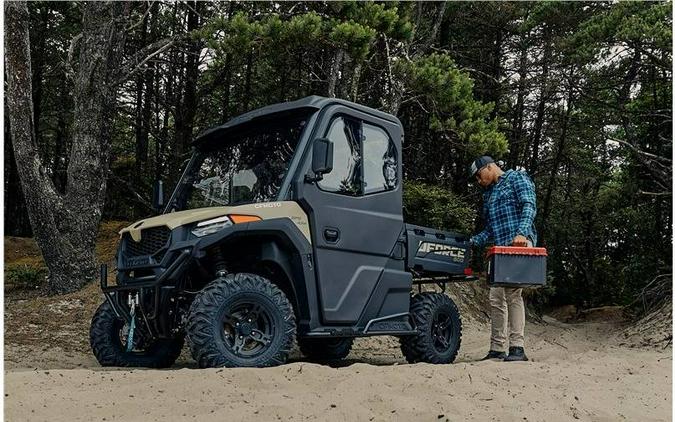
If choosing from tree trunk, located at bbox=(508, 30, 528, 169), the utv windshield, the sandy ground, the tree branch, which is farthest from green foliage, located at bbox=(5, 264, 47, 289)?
tree trunk, located at bbox=(508, 30, 528, 169)

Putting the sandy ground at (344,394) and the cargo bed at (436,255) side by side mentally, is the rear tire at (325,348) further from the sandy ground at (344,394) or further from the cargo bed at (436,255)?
the sandy ground at (344,394)

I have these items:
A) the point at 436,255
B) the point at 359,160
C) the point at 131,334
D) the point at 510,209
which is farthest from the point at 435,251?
the point at 131,334

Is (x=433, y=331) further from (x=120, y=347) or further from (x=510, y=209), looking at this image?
(x=120, y=347)

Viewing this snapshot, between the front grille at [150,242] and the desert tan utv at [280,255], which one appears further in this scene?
the front grille at [150,242]

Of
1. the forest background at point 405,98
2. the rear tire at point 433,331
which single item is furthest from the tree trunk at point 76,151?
the rear tire at point 433,331

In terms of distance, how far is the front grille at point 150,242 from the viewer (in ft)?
18.3

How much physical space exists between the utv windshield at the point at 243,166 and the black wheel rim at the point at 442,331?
90.6 inches

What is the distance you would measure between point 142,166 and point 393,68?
1178cm

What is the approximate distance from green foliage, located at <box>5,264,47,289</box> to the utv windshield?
22.4ft

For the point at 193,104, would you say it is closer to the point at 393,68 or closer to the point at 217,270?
the point at 393,68

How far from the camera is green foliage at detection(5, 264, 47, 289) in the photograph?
12625 mm

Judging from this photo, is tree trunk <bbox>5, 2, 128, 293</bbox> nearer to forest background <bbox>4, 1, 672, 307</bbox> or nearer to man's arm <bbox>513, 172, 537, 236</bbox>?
forest background <bbox>4, 1, 672, 307</bbox>

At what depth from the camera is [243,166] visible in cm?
654

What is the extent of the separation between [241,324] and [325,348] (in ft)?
7.93
